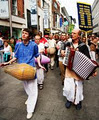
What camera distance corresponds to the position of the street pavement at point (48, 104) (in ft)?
11.4

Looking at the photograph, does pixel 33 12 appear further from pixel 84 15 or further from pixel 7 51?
pixel 84 15

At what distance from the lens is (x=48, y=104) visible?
13.4 ft

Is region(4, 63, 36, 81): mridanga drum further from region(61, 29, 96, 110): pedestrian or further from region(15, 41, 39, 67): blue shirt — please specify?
region(61, 29, 96, 110): pedestrian

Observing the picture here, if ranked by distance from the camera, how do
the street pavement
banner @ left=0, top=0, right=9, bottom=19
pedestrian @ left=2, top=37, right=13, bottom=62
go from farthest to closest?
banner @ left=0, top=0, right=9, bottom=19 → pedestrian @ left=2, top=37, right=13, bottom=62 → the street pavement

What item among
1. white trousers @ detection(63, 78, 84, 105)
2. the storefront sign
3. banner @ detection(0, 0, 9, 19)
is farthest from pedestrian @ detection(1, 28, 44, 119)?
the storefront sign

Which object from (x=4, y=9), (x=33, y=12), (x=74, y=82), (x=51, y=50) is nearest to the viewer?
(x=74, y=82)

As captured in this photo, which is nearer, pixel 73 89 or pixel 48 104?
pixel 73 89

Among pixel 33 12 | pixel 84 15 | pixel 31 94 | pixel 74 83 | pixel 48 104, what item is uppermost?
pixel 33 12

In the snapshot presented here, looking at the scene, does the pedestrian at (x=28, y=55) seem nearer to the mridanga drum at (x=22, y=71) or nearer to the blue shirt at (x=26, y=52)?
the blue shirt at (x=26, y=52)

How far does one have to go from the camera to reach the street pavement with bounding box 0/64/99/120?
11.4 ft

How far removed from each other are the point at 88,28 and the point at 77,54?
20.5 feet

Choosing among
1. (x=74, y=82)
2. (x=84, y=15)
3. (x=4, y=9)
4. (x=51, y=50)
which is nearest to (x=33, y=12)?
(x=4, y=9)

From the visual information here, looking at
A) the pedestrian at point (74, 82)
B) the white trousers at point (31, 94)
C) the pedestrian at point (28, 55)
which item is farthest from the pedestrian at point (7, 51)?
the pedestrian at point (74, 82)

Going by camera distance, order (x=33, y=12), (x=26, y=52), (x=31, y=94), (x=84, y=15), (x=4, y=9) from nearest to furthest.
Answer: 1. (x=26, y=52)
2. (x=31, y=94)
3. (x=84, y=15)
4. (x=4, y=9)
5. (x=33, y=12)
